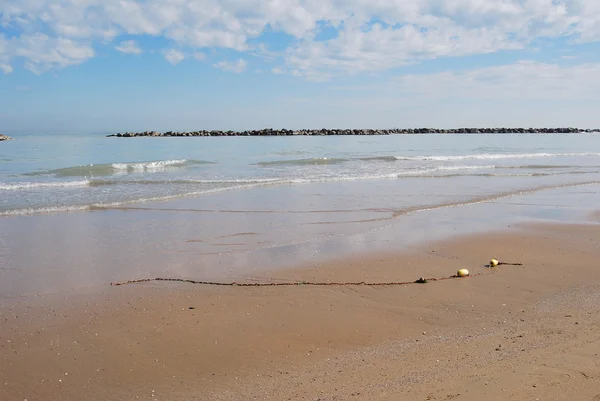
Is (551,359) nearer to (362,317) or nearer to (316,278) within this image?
(362,317)

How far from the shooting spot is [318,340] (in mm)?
4840

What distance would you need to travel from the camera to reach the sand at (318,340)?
392cm

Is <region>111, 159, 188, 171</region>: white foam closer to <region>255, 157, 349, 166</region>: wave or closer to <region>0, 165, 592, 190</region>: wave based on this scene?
<region>255, 157, 349, 166</region>: wave

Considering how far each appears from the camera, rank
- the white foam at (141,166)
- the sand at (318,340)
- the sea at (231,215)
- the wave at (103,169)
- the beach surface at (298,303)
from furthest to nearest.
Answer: the white foam at (141,166) < the wave at (103,169) < the sea at (231,215) < the beach surface at (298,303) < the sand at (318,340)

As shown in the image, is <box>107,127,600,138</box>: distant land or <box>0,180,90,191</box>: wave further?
<box>107,127,600,138</box>: distant land

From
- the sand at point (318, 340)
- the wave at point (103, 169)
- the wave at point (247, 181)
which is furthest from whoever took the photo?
the wave at point (103, 169)

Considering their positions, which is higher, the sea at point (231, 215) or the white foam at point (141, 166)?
the white foam at point (141, 166)

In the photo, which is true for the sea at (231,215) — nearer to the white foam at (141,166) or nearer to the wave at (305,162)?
the white foam at (141,166)

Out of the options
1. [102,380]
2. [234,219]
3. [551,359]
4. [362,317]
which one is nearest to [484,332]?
[551,359]

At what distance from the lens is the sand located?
392 cm

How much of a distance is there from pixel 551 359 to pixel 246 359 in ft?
8.24

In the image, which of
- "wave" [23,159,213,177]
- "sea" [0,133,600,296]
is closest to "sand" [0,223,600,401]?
"sea" [0,133,600,296]

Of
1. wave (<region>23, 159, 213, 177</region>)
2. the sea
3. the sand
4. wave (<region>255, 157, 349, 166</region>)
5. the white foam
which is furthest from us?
wave (<region>255, 157, 349, 166</region>)

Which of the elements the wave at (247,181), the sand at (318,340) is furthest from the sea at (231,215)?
the sand at (318,340)
